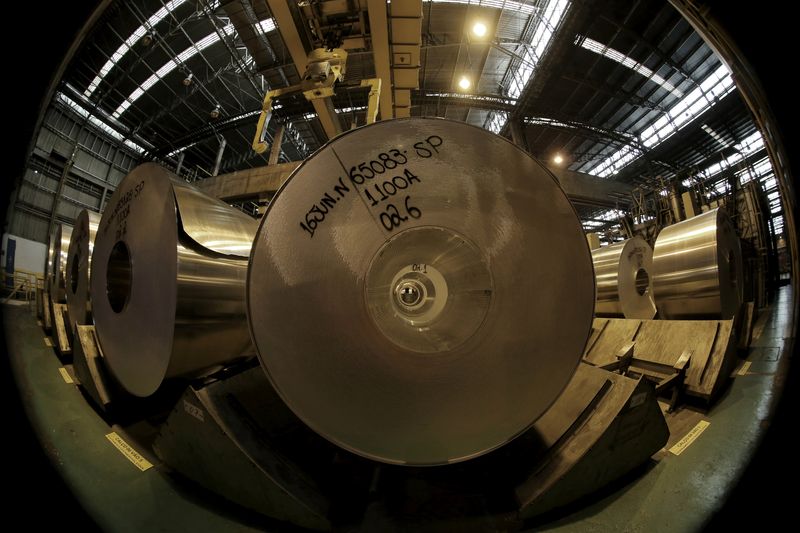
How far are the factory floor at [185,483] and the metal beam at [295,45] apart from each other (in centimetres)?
321

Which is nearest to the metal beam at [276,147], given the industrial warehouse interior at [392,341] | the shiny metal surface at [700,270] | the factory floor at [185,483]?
the industrial warehouse interior at [392,341]

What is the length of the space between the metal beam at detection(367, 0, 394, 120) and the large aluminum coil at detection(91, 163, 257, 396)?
1.73 meters

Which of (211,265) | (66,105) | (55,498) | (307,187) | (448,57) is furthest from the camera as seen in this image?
(448,57)

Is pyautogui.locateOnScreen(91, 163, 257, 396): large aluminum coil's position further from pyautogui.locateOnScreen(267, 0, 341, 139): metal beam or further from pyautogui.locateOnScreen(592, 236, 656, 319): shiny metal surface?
pyautogui.locateOnScreen(592, 236, 656, 319): shiny metal surface

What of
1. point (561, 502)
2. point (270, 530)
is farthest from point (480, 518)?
point (270, 530)

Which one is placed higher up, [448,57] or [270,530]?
[448,57]

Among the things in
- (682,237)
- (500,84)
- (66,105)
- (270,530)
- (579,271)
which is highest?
(500,84)

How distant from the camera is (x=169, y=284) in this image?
1.09 metres

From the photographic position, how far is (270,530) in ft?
2.77

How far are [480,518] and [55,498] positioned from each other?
120 cm

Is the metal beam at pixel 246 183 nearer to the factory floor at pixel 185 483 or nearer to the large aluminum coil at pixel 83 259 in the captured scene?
the large aluminum coil at pixel 83 259

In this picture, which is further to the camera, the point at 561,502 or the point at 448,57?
the point at 448,57

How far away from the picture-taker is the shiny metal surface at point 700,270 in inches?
91.0

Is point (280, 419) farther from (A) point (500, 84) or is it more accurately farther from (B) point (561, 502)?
(A) point (500, 84)
